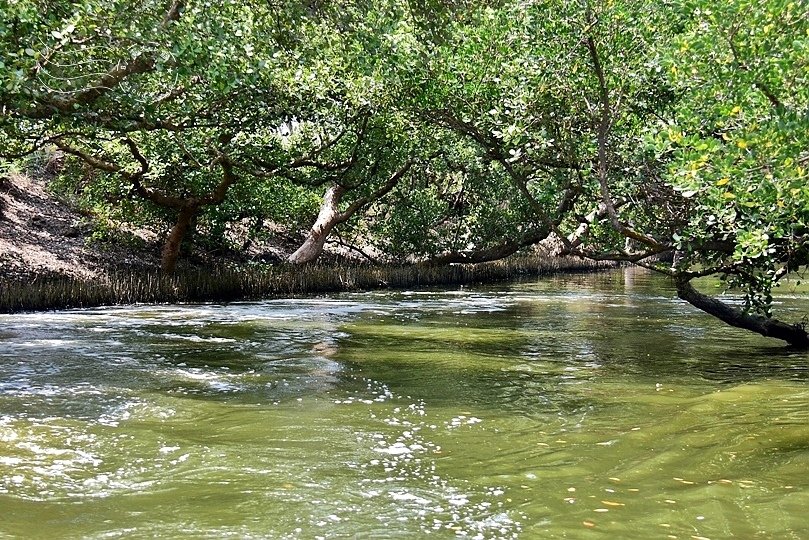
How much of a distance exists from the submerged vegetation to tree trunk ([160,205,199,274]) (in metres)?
0.34

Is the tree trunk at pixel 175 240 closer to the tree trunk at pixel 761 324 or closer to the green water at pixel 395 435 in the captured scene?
the green water at pixel 395 435

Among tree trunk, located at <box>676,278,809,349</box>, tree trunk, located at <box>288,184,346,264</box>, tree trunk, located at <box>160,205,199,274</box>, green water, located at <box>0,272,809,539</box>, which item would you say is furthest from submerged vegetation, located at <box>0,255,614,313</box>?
tree trunk, located at <box>676,278,809,349</box>

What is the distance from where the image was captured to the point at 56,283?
56.2 feet

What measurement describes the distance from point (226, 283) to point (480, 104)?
9.71 m

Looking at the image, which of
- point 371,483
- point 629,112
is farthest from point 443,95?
point 371,483

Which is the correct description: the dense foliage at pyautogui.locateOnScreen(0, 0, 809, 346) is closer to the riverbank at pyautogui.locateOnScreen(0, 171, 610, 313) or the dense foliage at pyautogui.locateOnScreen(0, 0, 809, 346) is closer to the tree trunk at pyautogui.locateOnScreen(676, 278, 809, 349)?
the tree trunk at pyautogui.locateOnScreen(676, 278, 809, 349)

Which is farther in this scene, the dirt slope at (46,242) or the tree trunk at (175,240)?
the tree trunk at (175,240)

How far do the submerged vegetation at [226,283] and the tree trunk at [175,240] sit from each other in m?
0.34

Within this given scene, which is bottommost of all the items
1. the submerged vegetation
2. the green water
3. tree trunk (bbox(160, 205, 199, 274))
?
the green water

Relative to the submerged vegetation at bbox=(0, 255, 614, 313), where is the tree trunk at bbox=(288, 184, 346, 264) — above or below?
above

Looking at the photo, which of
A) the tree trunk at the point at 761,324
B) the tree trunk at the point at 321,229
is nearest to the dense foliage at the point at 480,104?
the tree trunk at the point at 761,324

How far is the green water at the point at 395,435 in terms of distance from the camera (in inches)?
198

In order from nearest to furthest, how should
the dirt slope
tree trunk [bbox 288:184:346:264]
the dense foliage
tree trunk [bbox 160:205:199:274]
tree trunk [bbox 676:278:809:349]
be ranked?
the dense foliage
tree trunk [bbox 676:278:809:349]
the dirt slope
tree trunk [bbox 160:205:199:274]
tree trunk [bbox 288:184:346:264]

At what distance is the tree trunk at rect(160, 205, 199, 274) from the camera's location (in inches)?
787
